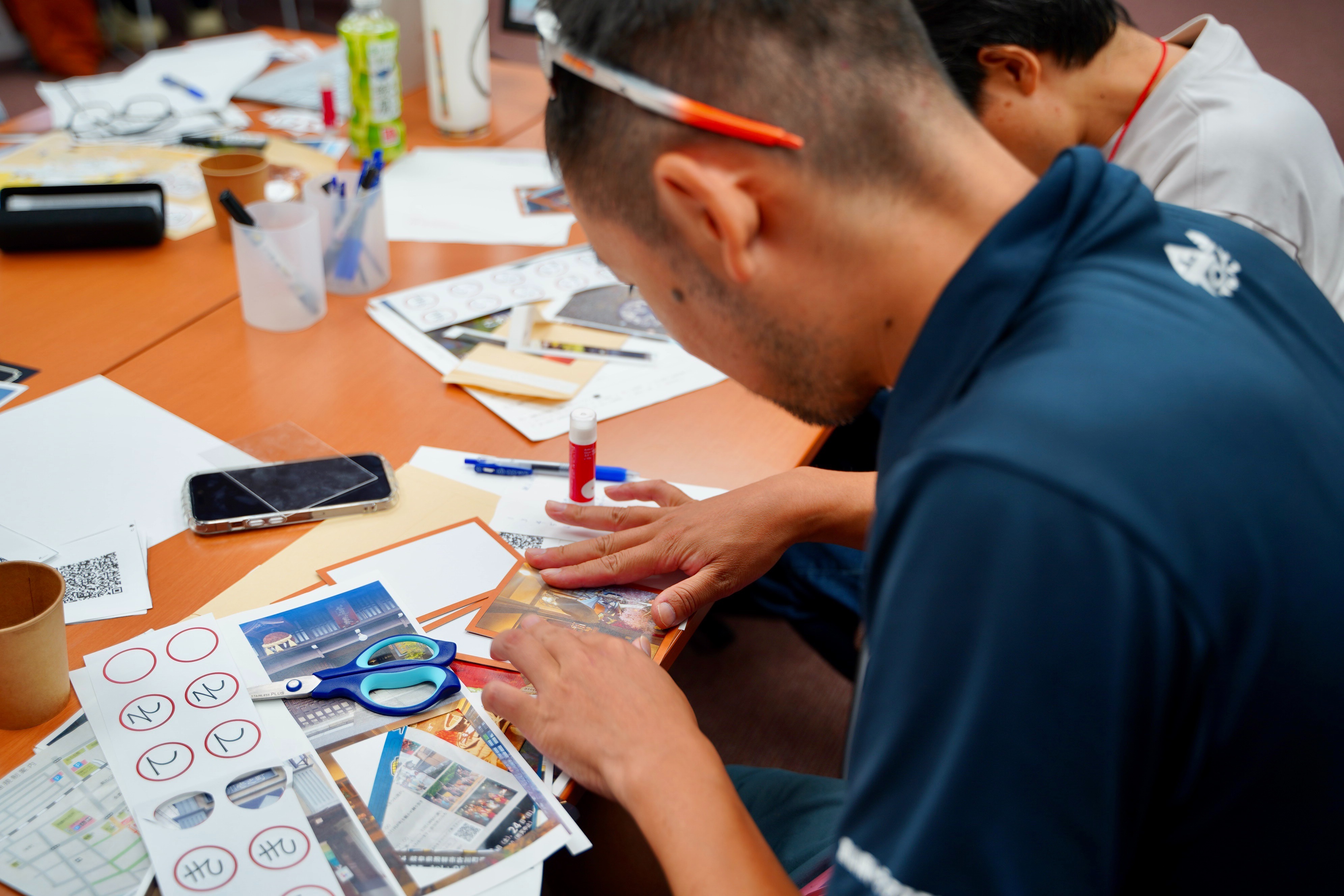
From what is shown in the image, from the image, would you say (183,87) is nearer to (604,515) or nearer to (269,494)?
(269,494)

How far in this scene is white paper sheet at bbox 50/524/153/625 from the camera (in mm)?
861

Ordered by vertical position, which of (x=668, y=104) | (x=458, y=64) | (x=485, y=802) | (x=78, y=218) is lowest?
(x=485, y=802)

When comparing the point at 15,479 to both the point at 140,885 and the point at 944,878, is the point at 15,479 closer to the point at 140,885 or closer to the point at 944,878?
the point at 140,885

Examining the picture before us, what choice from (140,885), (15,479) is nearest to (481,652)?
(140,885)

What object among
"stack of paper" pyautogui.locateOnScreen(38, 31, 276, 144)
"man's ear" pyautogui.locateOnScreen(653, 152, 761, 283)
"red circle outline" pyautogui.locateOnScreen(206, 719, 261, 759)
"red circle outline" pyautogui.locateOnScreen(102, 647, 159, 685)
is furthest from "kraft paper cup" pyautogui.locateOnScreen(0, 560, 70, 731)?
"stack of paper" pyautogui.locateOnScreen(38, 31, 276, 144)

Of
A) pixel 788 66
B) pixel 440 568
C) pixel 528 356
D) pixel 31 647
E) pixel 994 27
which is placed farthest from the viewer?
pixel 528 356

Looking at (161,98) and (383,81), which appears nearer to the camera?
(383,81)

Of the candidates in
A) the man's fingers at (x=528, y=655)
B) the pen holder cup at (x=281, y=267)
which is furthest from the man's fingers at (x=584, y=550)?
the pen holder cup at (x=281, y=267)

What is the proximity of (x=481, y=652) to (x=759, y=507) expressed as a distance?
0.31 m

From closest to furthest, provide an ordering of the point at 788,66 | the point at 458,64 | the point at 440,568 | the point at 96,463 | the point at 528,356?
the point at 788,66, the point at 440,568, the point at 96,463, the point at 528,356, the point at 458,64

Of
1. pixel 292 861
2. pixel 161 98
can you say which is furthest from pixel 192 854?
pixel 161 98

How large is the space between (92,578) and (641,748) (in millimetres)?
550

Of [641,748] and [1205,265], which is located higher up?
[1205,265]

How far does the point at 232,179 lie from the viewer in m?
1.44
